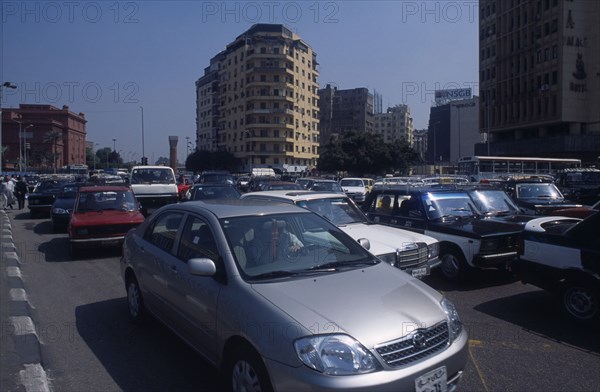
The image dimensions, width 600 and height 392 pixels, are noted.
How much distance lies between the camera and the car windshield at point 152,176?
1948cm

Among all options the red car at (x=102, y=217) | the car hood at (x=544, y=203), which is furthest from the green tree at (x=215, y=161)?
the car hood at (x=544, y=203)

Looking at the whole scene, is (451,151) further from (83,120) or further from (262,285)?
(262,285)

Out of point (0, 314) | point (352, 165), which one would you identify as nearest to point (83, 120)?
point (352, 165)

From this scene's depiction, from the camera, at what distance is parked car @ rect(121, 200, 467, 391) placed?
316 cm

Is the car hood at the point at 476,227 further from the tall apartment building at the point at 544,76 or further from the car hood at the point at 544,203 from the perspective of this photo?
the tall apartment building at the point at 544,76

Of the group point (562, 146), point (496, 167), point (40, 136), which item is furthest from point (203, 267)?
point (40, 136)

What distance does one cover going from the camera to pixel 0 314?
6285 millimetres

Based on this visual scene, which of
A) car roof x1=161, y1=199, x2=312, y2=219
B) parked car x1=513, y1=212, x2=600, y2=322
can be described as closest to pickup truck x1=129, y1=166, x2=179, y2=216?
car roof x1=161, y1=199, x2=312, y2=219

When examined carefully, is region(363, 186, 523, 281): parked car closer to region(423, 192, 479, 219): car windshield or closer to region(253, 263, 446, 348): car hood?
region(423, 192, 479, 219): car windshield

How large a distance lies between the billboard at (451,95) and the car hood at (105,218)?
116840 millimetres

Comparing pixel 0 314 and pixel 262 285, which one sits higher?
pixel 262 285

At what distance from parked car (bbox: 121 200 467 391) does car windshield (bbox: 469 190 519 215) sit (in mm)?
5526

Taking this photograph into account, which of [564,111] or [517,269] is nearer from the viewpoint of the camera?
[517,269]

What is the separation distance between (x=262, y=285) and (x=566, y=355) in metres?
3.41
